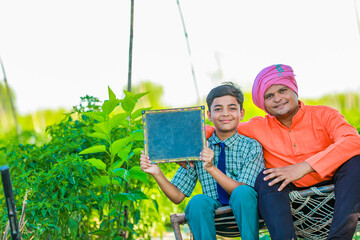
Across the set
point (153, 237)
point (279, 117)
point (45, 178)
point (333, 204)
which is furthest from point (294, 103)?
point (153, 237)

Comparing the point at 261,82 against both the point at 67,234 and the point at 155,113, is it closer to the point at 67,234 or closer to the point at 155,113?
the point at 155,113

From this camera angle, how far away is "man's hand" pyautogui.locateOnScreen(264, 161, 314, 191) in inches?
77.5

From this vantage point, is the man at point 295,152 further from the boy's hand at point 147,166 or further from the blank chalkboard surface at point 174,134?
the boy's hand at point 147,166

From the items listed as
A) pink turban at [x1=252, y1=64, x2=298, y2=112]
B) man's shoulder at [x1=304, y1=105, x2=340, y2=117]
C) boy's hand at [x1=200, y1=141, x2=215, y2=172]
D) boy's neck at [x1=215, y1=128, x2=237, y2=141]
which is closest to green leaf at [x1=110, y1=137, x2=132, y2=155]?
boy's hand at [x1=200, y1=141, x2=215, y2=172]

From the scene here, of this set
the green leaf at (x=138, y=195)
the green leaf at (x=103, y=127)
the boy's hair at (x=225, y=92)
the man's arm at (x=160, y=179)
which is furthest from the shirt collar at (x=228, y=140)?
the green leaf at (x=103, y=127)

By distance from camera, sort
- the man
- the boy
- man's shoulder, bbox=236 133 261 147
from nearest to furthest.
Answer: the man < the boy < man's shoulder, bbox=236 133 261 147

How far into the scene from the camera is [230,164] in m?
2.31

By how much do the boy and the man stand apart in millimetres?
87

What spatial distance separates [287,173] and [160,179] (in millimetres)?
646

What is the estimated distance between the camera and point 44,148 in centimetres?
258

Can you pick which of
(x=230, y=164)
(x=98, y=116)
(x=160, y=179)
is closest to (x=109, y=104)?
(x=98, y=116)

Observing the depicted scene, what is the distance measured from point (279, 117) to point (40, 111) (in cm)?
357

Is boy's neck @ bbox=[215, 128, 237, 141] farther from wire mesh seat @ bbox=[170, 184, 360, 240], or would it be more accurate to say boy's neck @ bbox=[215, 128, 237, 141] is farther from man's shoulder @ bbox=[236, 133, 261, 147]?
wire mesh seat @ bbox=[170, 184, 360, 240]

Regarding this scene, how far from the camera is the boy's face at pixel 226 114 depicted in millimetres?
2320
